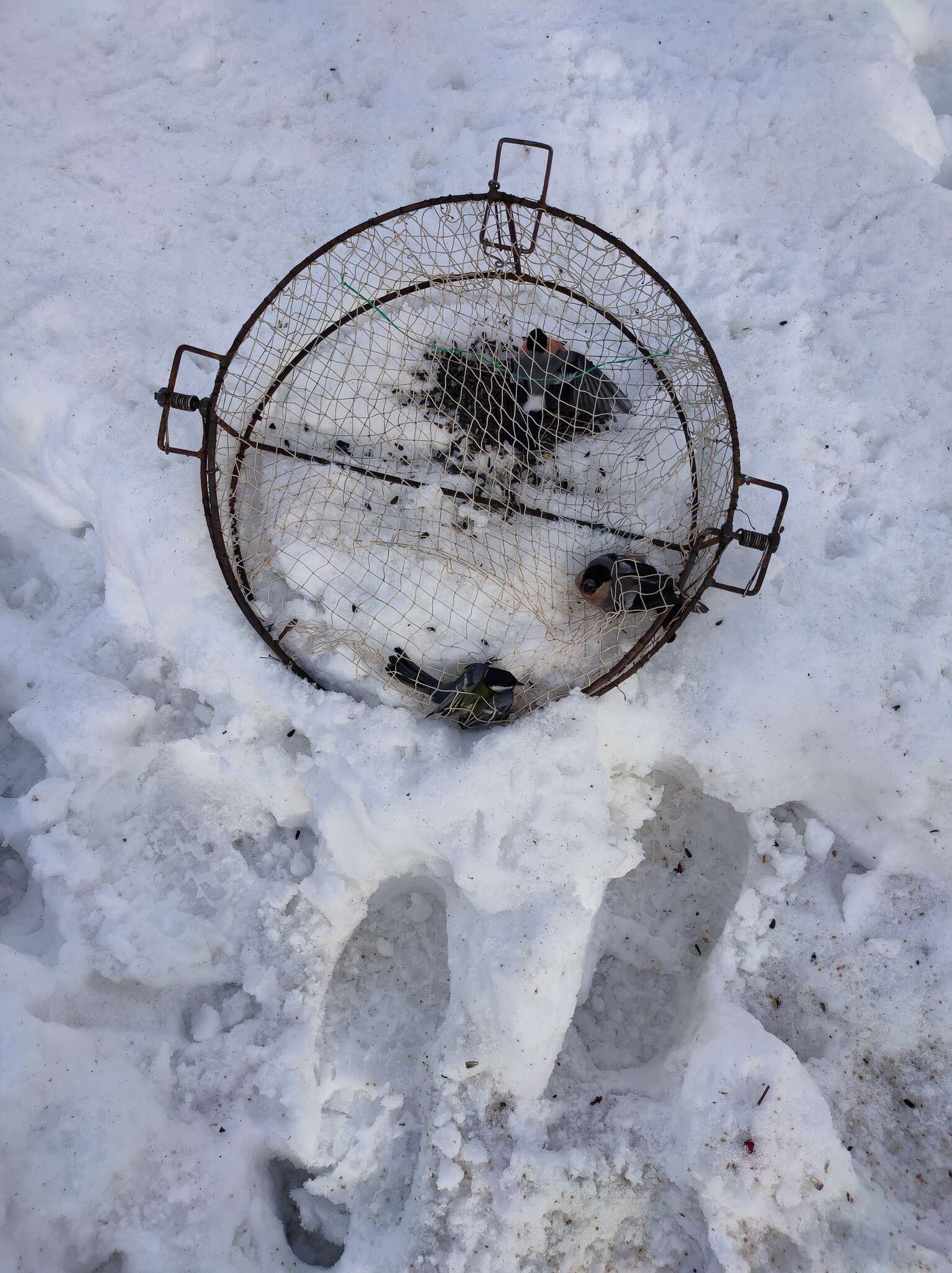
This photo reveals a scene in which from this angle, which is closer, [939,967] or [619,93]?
[939,967]

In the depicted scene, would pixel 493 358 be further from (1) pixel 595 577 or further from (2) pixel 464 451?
(1) pixel 595 577

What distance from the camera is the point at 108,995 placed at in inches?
91.6

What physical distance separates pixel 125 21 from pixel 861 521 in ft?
10.2

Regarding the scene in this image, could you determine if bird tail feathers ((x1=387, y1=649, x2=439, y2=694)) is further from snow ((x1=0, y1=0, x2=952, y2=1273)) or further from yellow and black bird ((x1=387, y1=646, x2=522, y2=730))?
snow ((x1=0, y1=0, x2=952, y2=1273))

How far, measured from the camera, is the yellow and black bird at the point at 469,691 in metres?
2.27

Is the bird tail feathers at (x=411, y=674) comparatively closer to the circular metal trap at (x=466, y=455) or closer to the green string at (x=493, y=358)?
the circular metal trap at (x=466, y=455)

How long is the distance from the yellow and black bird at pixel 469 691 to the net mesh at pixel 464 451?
2.2 inches

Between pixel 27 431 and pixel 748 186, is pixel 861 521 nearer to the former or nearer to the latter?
pixel 748 186

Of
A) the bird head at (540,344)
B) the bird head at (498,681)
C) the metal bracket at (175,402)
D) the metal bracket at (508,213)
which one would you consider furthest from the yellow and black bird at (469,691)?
the metal bracket at (508,213)

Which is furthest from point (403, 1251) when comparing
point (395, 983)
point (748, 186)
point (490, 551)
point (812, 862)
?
point (748, 186)

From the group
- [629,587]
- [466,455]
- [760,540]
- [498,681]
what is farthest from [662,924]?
[466,455]

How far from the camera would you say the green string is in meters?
2.48

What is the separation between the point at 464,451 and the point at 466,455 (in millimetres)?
19

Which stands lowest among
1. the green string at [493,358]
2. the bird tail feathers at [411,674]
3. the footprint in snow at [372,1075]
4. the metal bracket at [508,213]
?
the footprint in snow at [372,1075]
